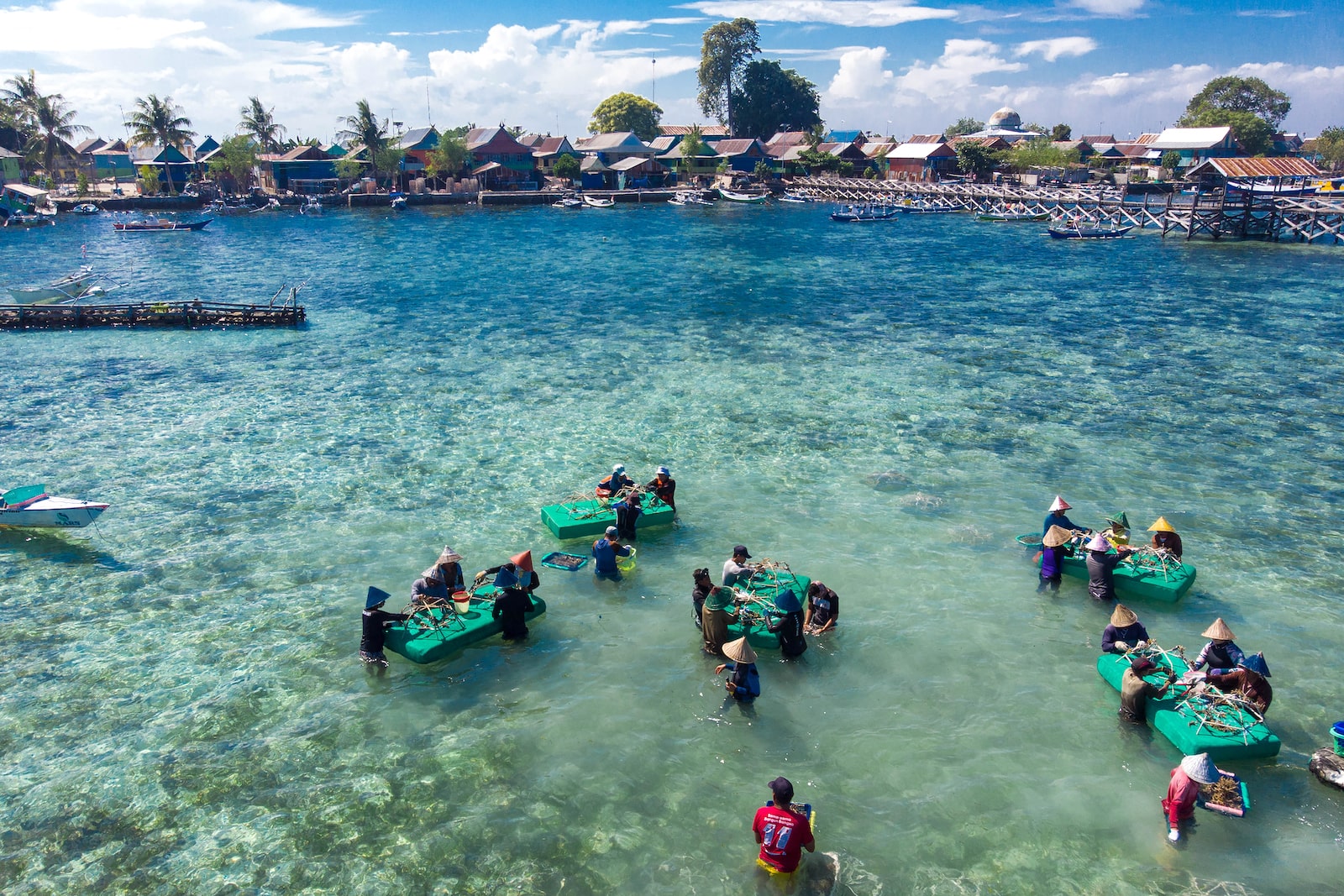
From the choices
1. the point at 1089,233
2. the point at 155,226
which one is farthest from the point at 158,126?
the point at 1089,233

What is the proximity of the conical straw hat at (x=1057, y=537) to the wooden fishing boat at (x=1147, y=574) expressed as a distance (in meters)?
0.63

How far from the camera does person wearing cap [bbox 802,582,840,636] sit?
51.8 feet

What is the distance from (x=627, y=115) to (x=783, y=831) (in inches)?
7155

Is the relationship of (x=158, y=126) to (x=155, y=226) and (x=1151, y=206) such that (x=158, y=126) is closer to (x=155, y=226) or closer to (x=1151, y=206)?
(x=155, y=226)

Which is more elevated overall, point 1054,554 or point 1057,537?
point 1057,537

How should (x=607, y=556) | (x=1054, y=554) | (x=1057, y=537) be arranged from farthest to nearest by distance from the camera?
1. (x=607, y=556)
2. (x=1054, y=554)
3. (x=1057, y=537)

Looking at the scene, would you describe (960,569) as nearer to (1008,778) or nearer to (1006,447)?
(1008,778)

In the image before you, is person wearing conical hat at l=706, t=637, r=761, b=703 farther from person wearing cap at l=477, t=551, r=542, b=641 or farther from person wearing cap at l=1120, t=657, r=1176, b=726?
person wearing cap at l=1120, t=657, r=1176, b=726

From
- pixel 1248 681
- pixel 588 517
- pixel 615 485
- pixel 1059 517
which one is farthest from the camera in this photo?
pixel 615 485

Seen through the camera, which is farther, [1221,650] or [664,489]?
[664,489]

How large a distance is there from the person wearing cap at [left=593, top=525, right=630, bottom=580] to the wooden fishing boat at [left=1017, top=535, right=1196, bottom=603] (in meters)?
9.76

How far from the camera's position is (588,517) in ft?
65.0

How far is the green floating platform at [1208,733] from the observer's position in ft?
40.0

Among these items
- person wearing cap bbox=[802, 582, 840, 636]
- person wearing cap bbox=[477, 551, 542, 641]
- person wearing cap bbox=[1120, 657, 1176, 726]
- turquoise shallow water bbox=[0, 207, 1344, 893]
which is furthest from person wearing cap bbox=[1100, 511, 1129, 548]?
person wearing cap bbox=[477, 551, 542, 641]
